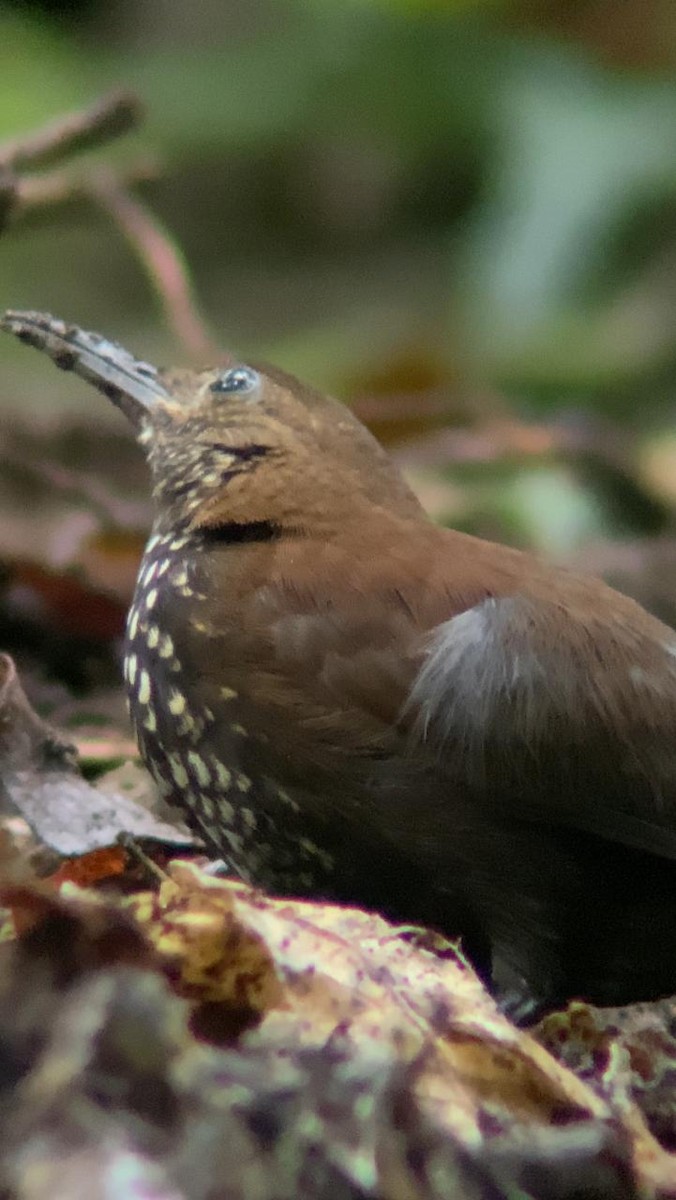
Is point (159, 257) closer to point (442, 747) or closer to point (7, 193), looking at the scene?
point (7, 193)

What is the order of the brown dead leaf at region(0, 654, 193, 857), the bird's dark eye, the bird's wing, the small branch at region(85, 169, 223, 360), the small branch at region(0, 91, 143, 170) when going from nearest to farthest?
1. the bird's wing
2. the brown dead leaf at region(0, 654, 193, 857)
3. the bird's dark eye
4. the small branch at region(0, 91, 143, 170)
5. the small branch at region(85, 169, 223, 360)

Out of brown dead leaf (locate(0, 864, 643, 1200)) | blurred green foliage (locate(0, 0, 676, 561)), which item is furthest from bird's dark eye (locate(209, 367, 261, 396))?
blurred green foliage (locate(0, 0, 676, 561))

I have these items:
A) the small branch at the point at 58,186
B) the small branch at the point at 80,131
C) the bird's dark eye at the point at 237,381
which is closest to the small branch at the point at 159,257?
the small branch at the point at 58,186

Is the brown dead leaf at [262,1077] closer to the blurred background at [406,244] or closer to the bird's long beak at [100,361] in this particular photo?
the bird's long beak at [100,361]

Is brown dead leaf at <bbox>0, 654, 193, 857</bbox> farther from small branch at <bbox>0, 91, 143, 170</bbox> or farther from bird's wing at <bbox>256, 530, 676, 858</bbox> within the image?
small branch at <bbox>0, 91, 143, 170</bbox>

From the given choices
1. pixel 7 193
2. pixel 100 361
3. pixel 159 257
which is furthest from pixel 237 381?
pixel 159 257
